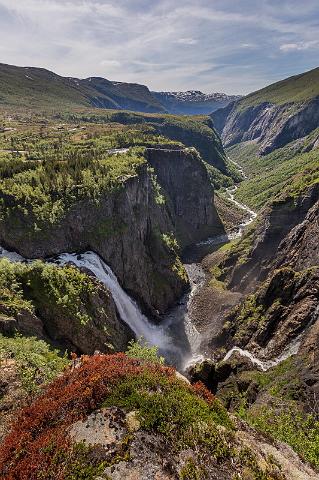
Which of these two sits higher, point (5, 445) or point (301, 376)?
point (5, 445)

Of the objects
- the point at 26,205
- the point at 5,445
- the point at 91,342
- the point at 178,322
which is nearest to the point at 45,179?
the point at 26,205

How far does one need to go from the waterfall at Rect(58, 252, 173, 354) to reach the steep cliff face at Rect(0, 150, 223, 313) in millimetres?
2634

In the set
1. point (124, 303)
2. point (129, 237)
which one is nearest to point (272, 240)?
point (129, 237)

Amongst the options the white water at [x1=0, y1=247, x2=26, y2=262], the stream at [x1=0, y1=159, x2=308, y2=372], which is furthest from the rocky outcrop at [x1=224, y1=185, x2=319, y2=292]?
the white water at [x1=0, y1=247, x2=26, y2=262]

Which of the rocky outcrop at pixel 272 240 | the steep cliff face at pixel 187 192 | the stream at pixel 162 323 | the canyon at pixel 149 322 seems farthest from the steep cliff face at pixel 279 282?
the steep cliff face at pixel 187 192

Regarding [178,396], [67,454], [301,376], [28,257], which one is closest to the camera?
[67,454]

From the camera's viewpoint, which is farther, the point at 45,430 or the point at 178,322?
the point at 178,322

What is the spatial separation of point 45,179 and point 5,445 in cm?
6044

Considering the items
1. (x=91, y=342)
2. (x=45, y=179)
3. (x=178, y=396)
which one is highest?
(x=45, y=179)

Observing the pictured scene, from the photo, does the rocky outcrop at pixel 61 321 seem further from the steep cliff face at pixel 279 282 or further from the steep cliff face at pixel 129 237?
the steep cliff face at pixel 279 282

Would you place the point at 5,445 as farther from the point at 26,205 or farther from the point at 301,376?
the point at 26,205

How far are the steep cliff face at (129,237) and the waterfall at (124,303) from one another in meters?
2.63

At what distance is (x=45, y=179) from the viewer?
71875 millimetres

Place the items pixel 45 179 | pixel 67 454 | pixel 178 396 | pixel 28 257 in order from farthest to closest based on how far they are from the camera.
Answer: pixel 45 179 < pixel 28 257 < pixel 178 396 < pixel 67 454
